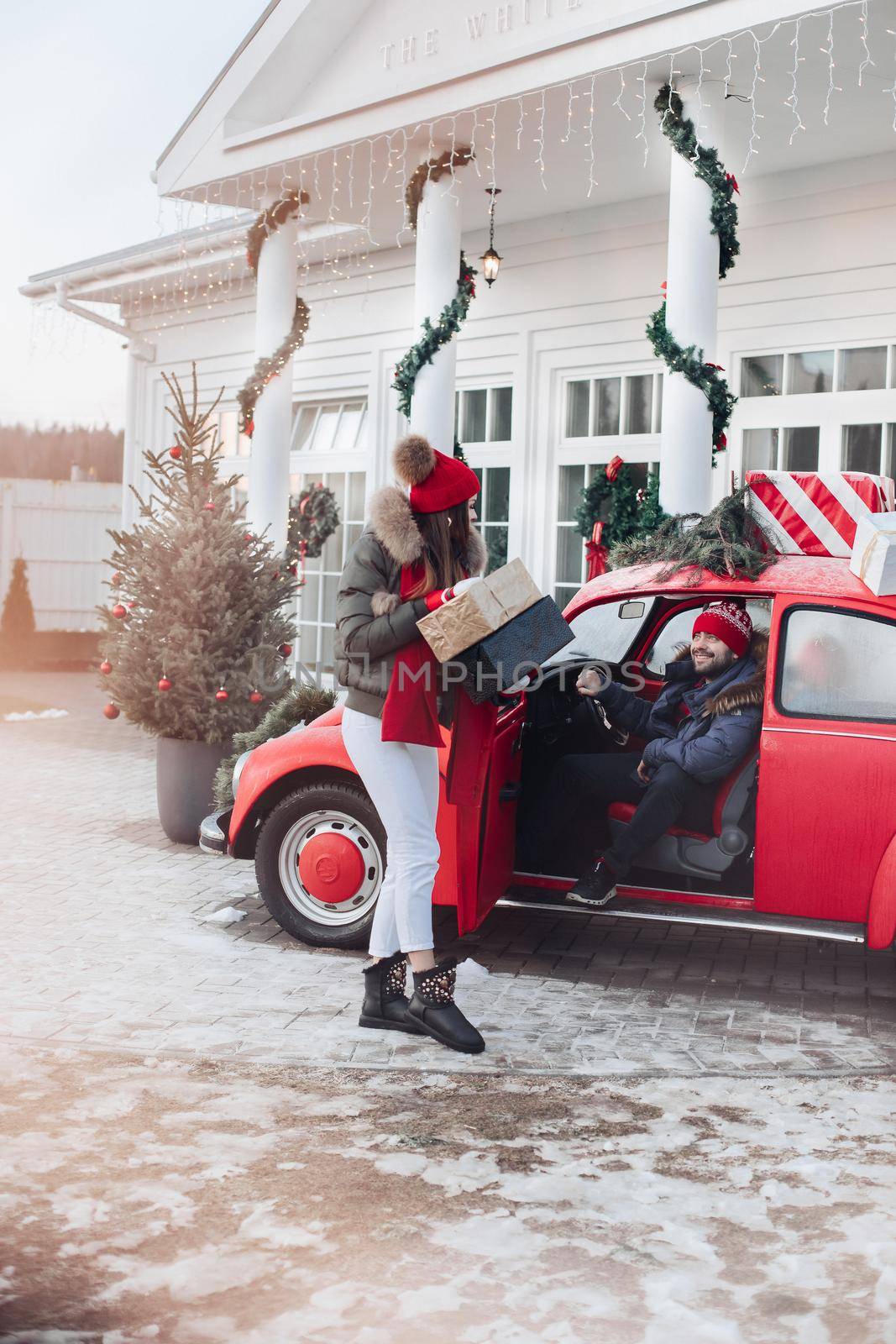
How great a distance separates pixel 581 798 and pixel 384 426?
936 centimetres

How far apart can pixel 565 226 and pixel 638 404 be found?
1860 millimetres

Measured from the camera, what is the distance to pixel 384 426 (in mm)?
14758

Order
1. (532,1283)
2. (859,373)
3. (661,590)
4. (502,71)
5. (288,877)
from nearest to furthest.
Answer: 1. (532,1283)
2. (661,590)
3. (288,877)
4. (502,71)
5. (859,373)

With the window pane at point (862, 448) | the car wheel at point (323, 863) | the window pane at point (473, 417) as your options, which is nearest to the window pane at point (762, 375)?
the window pane at point (862, 448)

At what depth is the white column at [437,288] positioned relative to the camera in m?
10.9

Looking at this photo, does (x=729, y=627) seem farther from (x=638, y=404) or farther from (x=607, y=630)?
(x=638, y=404)

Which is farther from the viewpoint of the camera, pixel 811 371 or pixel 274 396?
pixel 274 396

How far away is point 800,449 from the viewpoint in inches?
431

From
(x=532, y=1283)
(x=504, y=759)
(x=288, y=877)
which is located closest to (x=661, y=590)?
(x=504, y=759)

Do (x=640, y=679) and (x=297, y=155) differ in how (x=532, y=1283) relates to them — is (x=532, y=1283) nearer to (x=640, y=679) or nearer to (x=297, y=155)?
(x=640, y=679)

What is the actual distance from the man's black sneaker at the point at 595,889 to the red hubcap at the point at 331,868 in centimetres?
94

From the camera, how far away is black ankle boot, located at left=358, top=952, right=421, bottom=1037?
5070 millimetres

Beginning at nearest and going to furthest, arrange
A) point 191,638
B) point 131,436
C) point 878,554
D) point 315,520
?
1. point 878,554
2. point 191,638
3. point 315,520
4. point 131,436

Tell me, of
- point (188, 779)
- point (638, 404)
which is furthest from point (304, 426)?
point (188, 779)
